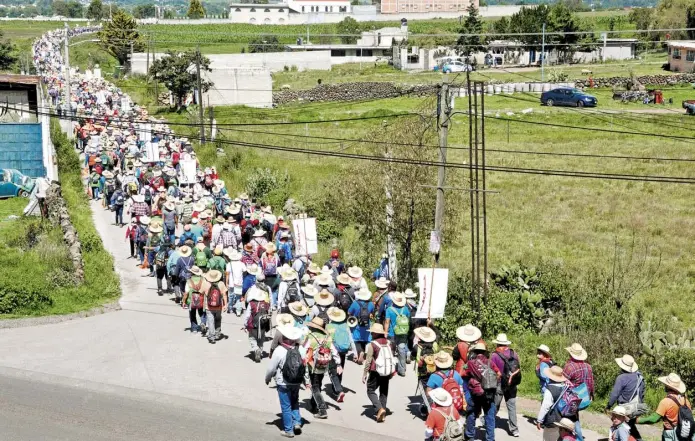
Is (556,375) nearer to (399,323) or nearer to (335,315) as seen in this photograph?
(335,315)

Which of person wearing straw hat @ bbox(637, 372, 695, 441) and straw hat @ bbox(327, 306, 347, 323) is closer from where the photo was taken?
person wearing straw hat @ bbox(637, 372, 695, 441)

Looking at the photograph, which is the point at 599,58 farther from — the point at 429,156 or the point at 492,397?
the point at 492,397

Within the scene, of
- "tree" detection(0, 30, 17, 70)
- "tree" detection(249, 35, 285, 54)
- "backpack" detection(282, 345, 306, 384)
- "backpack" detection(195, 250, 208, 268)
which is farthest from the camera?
"tree" detection(249, 35, 285, 54)

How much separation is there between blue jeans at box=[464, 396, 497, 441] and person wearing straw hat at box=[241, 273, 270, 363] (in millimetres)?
4402

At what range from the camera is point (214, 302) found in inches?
641

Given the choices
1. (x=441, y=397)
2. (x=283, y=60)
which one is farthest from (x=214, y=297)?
(x=283, y=60)

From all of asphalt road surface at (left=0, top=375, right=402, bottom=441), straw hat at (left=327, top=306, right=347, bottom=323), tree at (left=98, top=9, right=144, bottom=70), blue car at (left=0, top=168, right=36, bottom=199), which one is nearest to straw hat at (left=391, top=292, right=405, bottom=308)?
straw hat at (left=327, top=306, right=347, bottom=323)

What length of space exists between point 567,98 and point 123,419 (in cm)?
5210

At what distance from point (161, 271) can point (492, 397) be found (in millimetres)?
10072

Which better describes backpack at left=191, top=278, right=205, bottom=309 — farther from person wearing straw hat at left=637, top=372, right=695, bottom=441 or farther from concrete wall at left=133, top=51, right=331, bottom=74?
concrete wall at left=133, top=51, right=331, bottom=74

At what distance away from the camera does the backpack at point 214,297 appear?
16281mm

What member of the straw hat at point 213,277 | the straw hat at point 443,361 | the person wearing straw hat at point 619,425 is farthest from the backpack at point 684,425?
the straw hat at point 213,277

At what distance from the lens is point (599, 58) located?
316 ft

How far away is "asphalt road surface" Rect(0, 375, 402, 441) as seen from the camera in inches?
496
